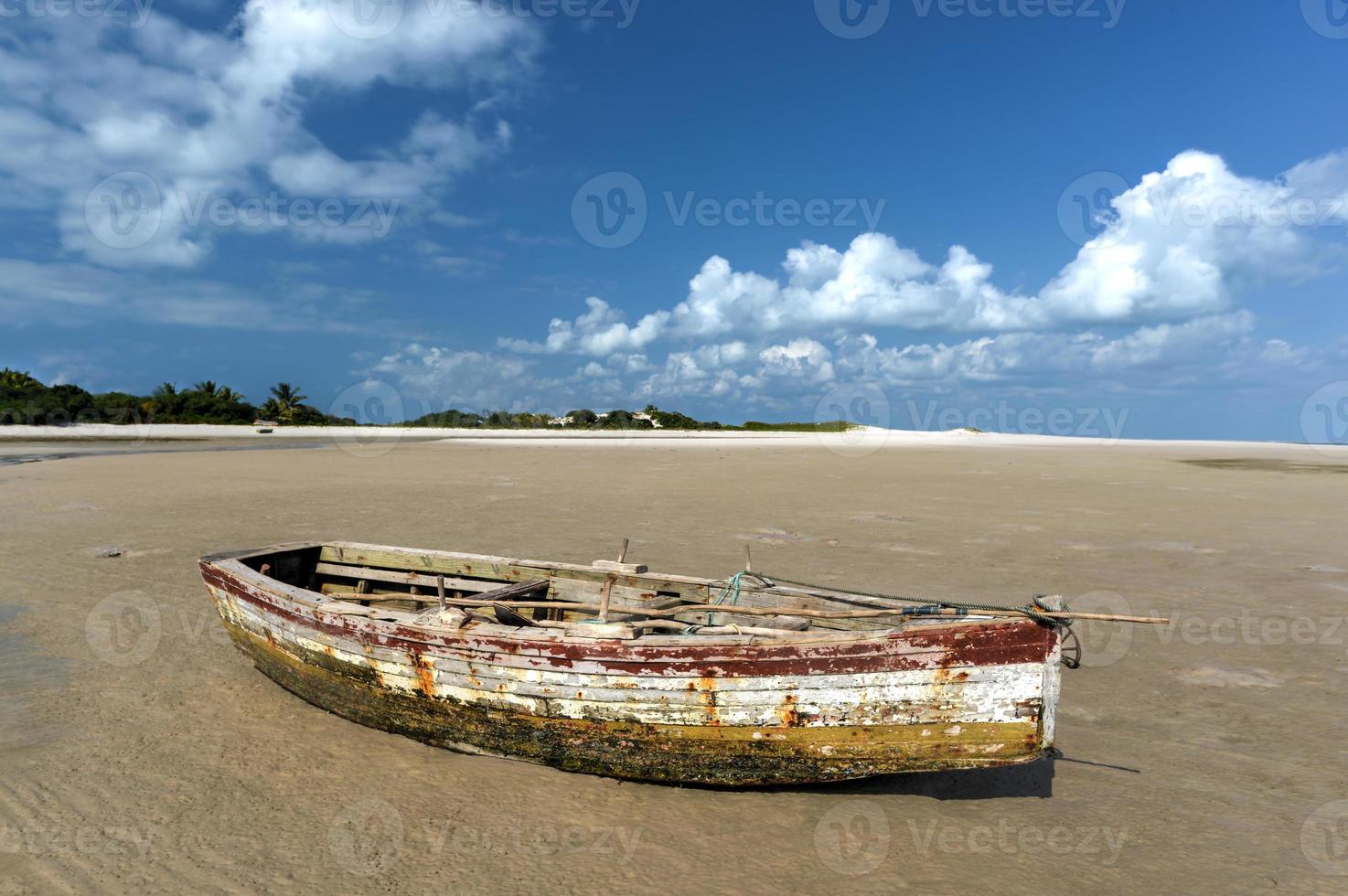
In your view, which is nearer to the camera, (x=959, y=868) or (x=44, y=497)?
(x=959, y=868)

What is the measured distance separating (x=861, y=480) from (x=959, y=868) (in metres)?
19.3

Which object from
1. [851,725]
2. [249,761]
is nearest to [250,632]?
[249,761]

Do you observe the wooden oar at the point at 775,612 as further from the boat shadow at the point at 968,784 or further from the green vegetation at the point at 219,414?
the green vegetation at the point at 219,414

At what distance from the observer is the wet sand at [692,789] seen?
390 centimetres

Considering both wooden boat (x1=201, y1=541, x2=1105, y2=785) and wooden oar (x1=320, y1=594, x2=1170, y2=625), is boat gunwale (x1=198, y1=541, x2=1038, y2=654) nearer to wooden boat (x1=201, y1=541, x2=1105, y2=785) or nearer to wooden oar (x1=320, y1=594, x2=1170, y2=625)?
wooden boat (x1=201, y1=541, x2=1105, y2=785)

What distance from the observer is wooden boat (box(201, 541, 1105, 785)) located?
4047 millimetres

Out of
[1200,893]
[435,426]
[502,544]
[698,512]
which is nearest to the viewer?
[1200,893]

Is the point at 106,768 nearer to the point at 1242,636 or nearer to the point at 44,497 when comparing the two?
the point at 1242,636

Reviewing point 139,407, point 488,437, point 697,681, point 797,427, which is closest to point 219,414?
point 139,407

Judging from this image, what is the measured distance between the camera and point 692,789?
4738mm

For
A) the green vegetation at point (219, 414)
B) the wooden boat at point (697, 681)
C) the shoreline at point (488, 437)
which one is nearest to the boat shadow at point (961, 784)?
the wooden boat at point (697, 681)

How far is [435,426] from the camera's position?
69.1 m

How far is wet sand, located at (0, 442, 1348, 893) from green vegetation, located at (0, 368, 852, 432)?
5114 cm

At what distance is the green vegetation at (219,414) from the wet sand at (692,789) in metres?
51.1
